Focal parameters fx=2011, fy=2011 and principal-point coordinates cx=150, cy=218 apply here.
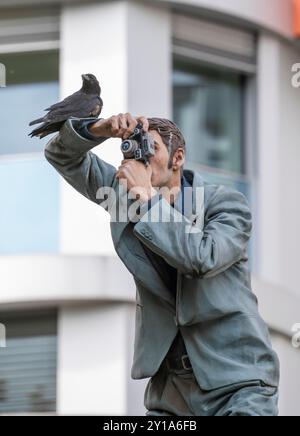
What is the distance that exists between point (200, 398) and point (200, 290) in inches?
16.6

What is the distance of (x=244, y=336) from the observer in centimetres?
788

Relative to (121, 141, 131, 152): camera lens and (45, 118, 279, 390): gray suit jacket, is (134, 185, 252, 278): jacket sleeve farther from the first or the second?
(121, 141, 131, 152): camera lens

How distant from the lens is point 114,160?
17.5 meters

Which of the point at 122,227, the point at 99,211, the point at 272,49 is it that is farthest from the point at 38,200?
the point at 122,227

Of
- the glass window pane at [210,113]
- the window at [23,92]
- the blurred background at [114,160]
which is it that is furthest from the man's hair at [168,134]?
the glass window pane at [210,113]

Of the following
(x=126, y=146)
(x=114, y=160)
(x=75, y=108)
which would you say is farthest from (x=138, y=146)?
(x=114, y=160)

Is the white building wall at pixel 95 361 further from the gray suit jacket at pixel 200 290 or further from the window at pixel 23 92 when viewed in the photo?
the gray suit jacket at pixel 200 290

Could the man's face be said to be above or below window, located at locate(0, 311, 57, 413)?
above

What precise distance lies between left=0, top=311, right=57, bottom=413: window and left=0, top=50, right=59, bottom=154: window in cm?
166

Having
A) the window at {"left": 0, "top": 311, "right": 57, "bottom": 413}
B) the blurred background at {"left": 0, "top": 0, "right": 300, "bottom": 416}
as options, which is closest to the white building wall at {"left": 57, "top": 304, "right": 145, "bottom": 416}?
the blurred background at {"left": 0, "top": 0, "right": 300, "bottom": 416}

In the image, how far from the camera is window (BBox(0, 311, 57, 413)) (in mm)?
19016

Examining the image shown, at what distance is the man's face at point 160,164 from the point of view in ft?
26.2
